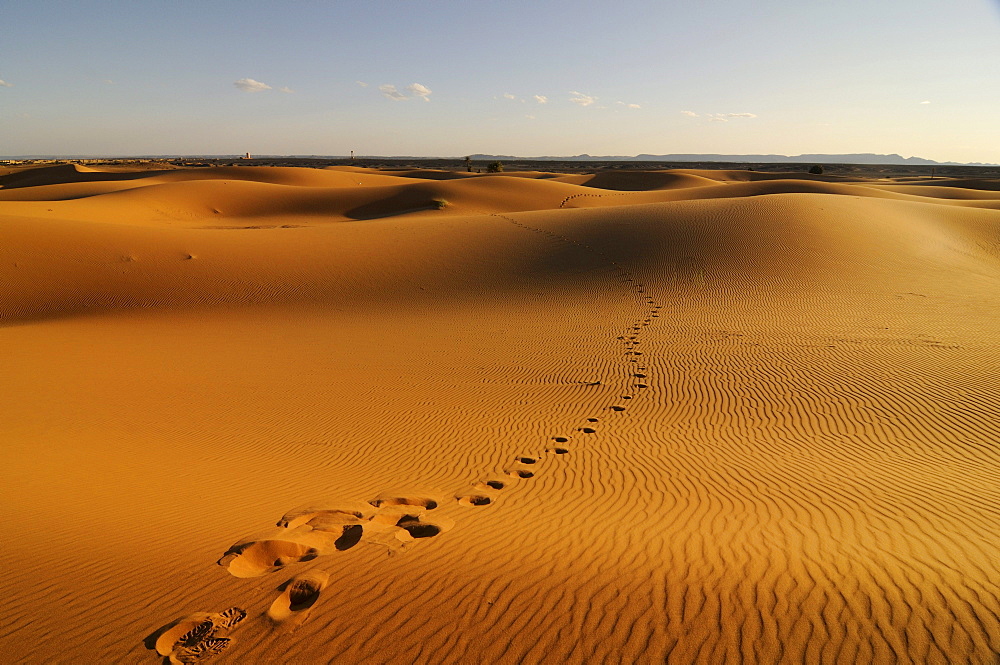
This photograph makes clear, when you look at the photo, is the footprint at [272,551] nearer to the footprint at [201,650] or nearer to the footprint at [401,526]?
the footprint at [401,526]

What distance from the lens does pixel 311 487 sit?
20.7ft

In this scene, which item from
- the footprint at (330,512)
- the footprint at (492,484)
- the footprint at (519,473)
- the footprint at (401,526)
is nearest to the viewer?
the footprint at (401,526)

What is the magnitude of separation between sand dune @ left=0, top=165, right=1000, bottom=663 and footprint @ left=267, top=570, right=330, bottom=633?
2 centimetres

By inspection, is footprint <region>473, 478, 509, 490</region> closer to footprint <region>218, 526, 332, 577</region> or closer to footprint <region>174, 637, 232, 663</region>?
footprint <region>218, 526, 332, 577</region>

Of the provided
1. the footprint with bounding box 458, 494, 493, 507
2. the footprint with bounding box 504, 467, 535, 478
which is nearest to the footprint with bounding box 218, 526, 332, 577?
the footprint with bounding box 458, 494, 493, 507

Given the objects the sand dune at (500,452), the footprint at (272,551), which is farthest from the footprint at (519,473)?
the footprint at (272,551)

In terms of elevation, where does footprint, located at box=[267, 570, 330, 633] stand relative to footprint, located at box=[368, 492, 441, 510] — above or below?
above

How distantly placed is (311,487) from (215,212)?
39.7 metres

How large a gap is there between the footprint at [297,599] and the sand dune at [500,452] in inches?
0.9

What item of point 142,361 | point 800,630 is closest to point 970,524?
point 800,630

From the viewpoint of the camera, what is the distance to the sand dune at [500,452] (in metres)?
3.74

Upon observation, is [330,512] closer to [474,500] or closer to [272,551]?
[272,551]

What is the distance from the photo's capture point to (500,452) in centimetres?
759

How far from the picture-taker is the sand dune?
374cm
